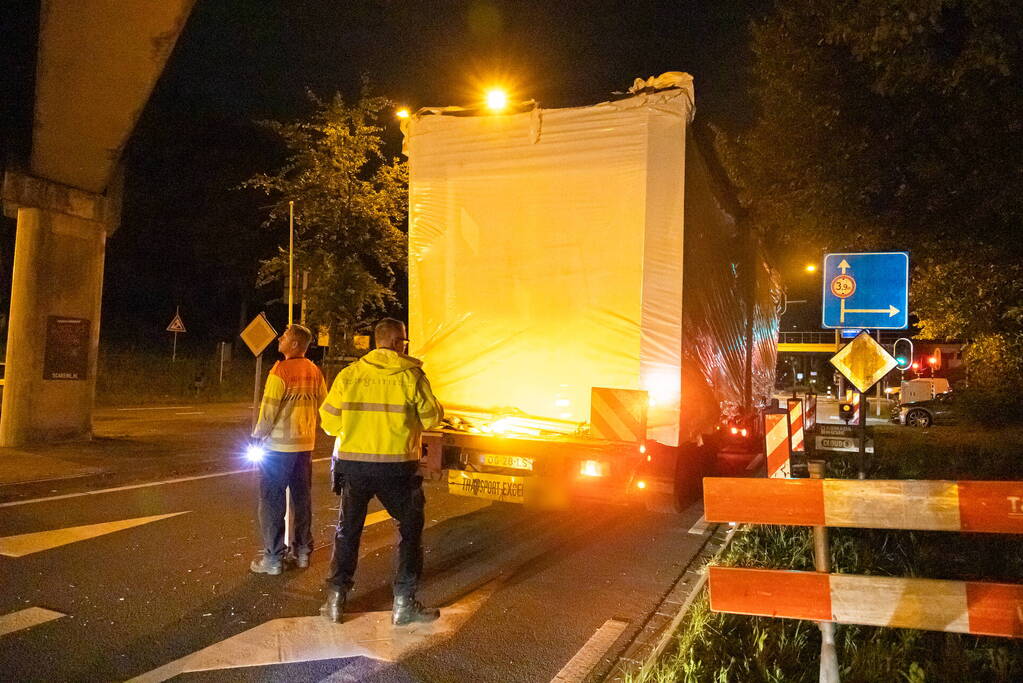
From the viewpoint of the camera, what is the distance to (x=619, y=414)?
20.4 feet

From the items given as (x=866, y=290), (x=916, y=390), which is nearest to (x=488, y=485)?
(x=866, y=290)

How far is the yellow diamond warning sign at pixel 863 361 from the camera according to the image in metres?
9.05

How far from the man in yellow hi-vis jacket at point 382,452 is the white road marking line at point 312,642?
12cm

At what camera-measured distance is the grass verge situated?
4.05 m

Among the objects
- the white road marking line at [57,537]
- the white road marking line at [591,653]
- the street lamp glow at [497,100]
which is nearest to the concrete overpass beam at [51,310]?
the white road marking line at [57,537]

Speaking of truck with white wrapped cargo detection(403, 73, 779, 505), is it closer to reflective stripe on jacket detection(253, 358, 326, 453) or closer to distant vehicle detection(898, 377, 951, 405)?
reflective stripe on jacket detection(253, 358, 326, 453)

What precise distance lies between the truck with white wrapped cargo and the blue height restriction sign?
2618 mm

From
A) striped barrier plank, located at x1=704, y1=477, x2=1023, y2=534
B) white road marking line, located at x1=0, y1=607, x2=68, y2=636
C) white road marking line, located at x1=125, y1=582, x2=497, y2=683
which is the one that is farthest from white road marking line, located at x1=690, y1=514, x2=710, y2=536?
white road marking line, located at x1=0, y1=607, x2=68, y2=636

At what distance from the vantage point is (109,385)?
952 inches

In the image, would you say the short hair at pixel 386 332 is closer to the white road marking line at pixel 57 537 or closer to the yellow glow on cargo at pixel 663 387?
the yellow glow on cargo at pixel 663 387

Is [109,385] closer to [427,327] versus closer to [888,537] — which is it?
[427,327]

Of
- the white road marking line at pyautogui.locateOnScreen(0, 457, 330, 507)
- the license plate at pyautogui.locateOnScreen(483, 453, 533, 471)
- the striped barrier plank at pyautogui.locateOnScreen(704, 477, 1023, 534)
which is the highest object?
the striped barrier plank at pyautogui.locateOnScreen(704, 477, 1023, 534)

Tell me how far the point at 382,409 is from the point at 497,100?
3.52m

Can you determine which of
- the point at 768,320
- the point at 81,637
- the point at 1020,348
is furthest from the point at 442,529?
the point at 1020,348
